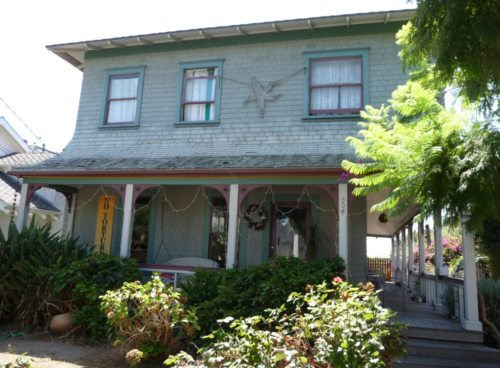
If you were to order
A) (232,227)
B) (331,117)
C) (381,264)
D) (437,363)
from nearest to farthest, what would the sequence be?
(437,363)
(232,227)
(331,117)
(381,264)

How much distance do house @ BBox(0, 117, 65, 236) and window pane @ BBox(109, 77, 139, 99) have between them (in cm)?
406

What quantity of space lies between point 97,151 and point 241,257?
16.8ft

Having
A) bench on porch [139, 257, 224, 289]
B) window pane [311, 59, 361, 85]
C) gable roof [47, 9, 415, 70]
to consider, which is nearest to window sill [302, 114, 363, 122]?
window pane [311, 59, 361, 85]

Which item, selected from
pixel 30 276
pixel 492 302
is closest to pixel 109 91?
pixel 30 276

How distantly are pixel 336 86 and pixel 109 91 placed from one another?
6568 mm

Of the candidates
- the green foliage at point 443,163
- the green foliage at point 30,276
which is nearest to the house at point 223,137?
the green foliage at point 30,276

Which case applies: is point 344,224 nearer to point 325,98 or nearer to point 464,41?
point 325,98

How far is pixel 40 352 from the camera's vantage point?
258 inches

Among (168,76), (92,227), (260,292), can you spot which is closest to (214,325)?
(260,292)

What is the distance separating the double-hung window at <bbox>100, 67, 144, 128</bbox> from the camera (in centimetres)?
1188

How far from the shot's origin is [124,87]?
476 inches

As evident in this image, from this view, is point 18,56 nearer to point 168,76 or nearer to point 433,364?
point 168,76

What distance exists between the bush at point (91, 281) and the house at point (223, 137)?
1.14 m

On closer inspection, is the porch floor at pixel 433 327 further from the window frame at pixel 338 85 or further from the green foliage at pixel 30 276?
the green foliage at pixel 30 276
